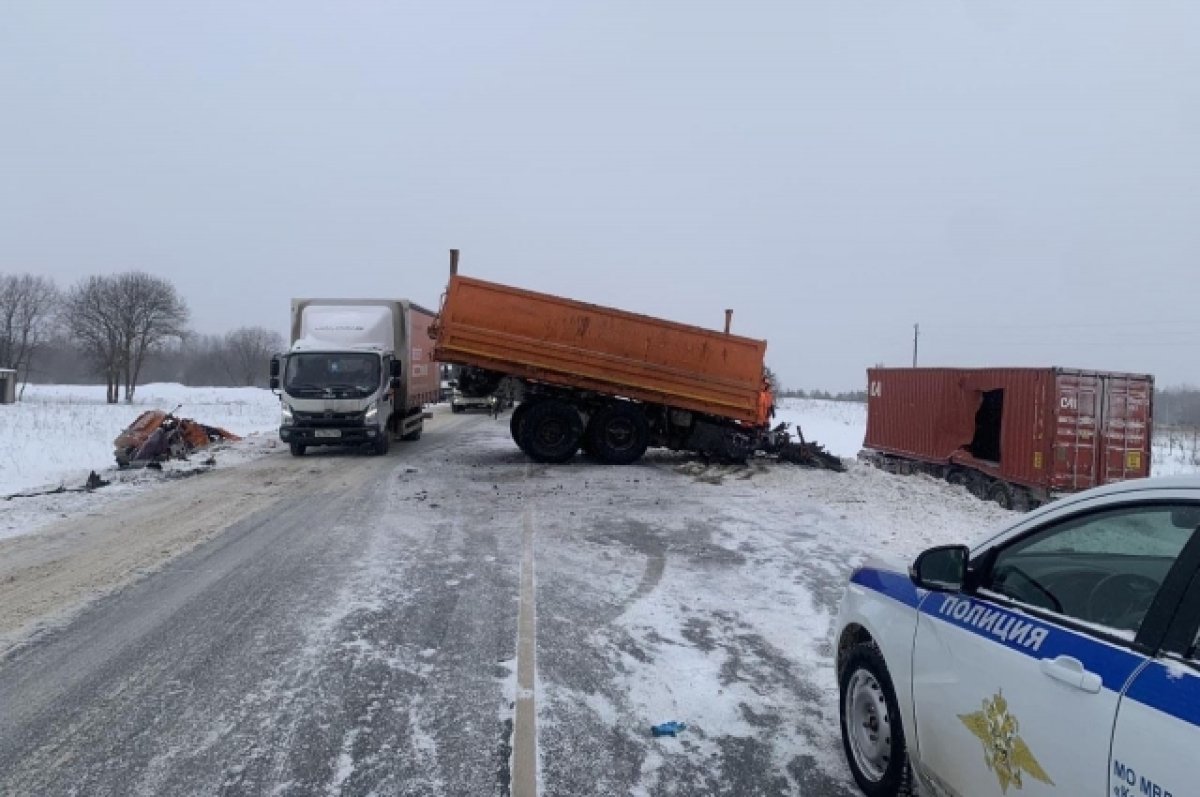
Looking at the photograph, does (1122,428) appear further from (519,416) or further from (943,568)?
(943,568)

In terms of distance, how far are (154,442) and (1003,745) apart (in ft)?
56.7

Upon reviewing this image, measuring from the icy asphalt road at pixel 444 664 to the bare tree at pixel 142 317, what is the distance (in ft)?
216

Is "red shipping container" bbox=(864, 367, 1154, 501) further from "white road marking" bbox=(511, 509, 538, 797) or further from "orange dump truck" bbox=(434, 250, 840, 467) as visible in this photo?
"white road marking" bbox=(511, 509, 538, 797)

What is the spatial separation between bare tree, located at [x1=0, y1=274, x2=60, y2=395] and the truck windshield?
3002 inches

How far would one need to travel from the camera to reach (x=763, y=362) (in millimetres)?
16438

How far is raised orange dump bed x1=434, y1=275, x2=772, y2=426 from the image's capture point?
15.4 meters

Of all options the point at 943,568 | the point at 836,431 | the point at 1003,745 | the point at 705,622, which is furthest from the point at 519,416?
the point at 836,431

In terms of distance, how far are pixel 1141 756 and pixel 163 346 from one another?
81.6 meters

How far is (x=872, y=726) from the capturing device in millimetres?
3730

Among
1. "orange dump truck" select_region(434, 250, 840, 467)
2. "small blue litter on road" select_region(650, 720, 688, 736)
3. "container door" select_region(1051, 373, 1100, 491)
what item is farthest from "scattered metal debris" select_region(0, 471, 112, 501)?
"container door" select_region(1051, 373, 1100, 491)

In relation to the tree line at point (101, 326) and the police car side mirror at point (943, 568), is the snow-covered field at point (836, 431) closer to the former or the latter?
the police car side mirror at point (943, 568)

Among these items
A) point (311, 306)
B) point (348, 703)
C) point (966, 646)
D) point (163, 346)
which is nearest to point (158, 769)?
point (348, 703)

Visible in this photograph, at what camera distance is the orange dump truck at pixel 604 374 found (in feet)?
50.8

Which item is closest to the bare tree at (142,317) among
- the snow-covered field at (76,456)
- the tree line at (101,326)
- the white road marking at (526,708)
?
the tree line at (101,326)
